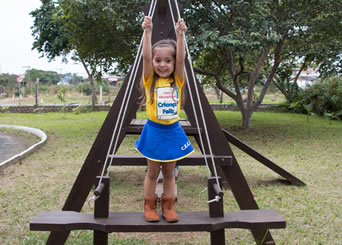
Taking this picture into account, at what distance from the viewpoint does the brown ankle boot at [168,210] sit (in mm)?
2258

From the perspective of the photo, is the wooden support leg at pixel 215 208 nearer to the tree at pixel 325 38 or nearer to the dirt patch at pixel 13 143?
the dirt patch at pixel 13 143

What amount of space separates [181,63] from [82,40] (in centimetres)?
846

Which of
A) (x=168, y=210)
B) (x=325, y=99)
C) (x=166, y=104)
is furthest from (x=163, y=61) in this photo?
(x=325, y=99)

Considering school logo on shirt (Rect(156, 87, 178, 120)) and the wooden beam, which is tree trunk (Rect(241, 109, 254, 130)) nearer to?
the wooden beam

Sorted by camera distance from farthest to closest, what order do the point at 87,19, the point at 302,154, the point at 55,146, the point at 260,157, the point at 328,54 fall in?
the point at 328,54, the point at 87,19, the point at 55,146, the point at 302,154, the point at 260,157

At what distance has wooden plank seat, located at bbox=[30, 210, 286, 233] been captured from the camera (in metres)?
2.13

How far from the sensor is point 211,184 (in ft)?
7.36

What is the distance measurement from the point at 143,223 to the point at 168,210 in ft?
0.70

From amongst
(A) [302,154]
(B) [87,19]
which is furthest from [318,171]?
(B) [87,19]

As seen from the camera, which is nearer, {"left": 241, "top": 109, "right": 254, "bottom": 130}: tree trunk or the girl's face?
the girl's face

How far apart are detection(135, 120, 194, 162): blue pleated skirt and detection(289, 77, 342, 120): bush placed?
45.9 ft

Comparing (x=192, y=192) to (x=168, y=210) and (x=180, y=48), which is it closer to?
(x=168, y=210)

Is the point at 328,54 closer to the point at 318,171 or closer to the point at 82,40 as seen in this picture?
the point at 318,171

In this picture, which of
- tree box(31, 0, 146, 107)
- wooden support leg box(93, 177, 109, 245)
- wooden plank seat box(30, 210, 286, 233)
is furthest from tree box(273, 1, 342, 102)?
wooden support leg box(93, 177, 109, 245)
